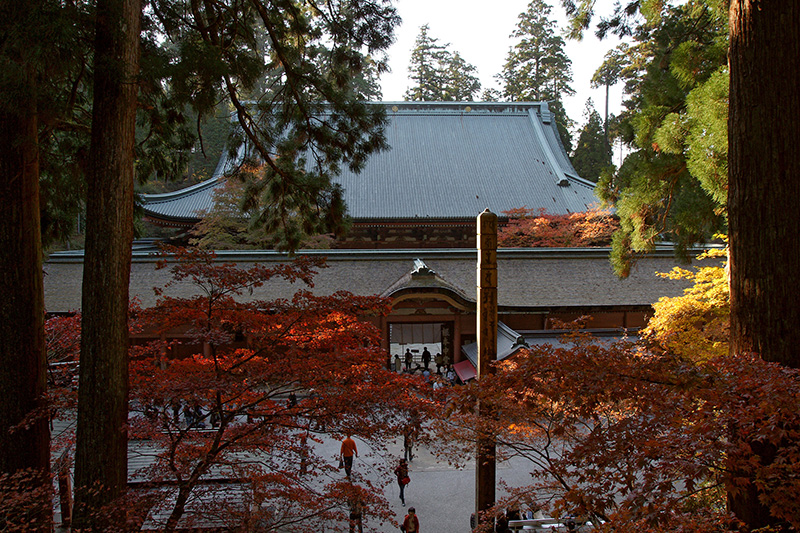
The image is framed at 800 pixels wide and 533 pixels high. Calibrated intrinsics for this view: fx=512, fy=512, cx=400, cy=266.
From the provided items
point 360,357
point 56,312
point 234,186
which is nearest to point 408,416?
point 360,357

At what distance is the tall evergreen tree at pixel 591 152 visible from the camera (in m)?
26.3

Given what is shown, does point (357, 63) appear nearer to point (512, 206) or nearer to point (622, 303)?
point (622, 303)

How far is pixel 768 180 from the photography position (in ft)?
10.9

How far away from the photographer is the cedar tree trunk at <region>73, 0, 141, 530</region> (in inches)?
151

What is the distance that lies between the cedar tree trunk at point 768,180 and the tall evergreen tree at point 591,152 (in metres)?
23.9

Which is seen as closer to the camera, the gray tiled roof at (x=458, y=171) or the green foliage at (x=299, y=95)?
the green foliage at (x=299, y=95)

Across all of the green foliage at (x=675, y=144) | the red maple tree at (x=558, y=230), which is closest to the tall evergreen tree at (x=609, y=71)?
the red maple tree at (x=558, y=230)

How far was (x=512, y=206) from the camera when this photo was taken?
60.6 feet

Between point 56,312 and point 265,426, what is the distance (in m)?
9.48

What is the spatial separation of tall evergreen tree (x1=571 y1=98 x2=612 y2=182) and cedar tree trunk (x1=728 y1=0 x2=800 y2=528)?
78.4 feet

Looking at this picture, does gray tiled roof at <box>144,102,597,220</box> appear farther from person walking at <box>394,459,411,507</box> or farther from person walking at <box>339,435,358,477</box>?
person walking at <box>394,459,411,507</box>

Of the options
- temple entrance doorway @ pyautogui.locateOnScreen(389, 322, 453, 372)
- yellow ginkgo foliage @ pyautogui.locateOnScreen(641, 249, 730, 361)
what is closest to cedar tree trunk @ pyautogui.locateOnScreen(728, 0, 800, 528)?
yellow ginkgo foliage @ pyautogui.locateOnScreen(641, 249, 730, 361)

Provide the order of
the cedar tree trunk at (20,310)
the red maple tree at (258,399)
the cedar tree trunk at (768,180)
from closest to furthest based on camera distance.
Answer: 1. the cedar tree trunk at (768,180)
2. the red maple tree at (258,399)
3. the cedar tree trunk at (20,310)

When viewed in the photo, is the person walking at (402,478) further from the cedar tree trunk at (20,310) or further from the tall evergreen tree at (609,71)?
the tall evergreen tree at (609,71)
